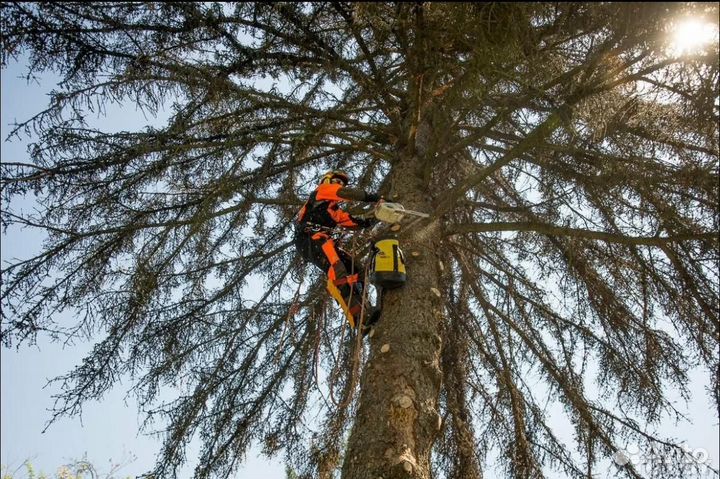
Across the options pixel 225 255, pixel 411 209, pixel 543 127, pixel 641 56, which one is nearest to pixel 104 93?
pixel 225 255

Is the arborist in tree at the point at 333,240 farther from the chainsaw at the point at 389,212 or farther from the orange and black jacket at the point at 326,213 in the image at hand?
the chainsaw at the point at 389,212

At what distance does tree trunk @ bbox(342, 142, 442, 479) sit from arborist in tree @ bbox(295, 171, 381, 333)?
1.00ft

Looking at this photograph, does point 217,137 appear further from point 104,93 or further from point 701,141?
point 701,141

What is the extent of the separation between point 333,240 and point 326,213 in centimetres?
22

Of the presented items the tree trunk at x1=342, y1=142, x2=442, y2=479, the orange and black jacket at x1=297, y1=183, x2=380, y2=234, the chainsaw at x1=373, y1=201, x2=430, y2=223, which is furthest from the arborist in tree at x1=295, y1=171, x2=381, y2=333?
the tree trunk at x1=342, y1=142, x2=442, y2=479

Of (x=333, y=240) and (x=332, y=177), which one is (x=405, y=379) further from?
(x=332, y=177)

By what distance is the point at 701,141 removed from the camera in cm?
397

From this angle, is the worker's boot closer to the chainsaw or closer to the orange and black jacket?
the chainsaw

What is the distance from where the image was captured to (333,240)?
469 centimetres

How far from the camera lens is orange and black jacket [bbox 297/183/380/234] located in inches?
180

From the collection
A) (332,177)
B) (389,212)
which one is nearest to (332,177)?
(332,177)

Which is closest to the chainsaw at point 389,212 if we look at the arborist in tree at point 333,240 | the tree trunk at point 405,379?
the arborist in tree at point 333,240

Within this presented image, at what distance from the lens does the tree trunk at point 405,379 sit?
3338 millimetres

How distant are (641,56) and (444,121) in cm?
139
